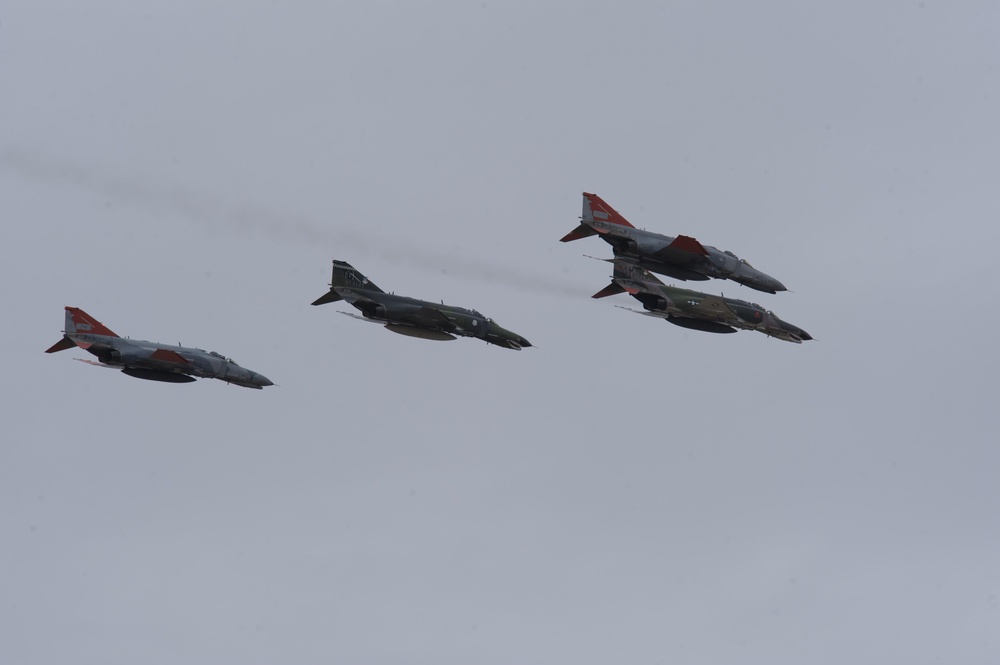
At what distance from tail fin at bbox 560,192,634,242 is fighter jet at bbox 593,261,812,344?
302 centimetres

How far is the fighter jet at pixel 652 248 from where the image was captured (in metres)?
133

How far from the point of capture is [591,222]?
133 m

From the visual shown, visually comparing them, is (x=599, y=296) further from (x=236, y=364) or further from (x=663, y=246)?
(x=236, y=364)


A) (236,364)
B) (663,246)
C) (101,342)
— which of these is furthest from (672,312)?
(101,342)

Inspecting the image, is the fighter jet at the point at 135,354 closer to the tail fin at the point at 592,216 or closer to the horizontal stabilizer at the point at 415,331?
the horizontal stabilizer at the point at 415,331

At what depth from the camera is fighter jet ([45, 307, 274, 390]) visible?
12556 centimetres

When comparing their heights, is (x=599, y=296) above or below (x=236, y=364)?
above

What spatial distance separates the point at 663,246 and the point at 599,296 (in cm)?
585

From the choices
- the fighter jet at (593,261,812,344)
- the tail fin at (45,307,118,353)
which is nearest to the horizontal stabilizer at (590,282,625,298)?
the fighter jet at (593,261,812,344)

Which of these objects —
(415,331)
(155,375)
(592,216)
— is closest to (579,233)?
(592,216)

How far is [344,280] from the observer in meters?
129

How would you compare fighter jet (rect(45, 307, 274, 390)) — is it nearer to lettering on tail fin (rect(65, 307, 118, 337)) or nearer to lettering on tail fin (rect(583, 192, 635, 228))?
lettering on tail fin (rect(65, 307, 118, 337))

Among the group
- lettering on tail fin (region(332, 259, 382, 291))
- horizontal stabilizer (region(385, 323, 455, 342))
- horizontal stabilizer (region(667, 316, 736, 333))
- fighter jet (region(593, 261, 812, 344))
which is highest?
fighter jet (region(593, 261, 812, 344))

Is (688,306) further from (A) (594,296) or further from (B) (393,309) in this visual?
(B) (393,309)
